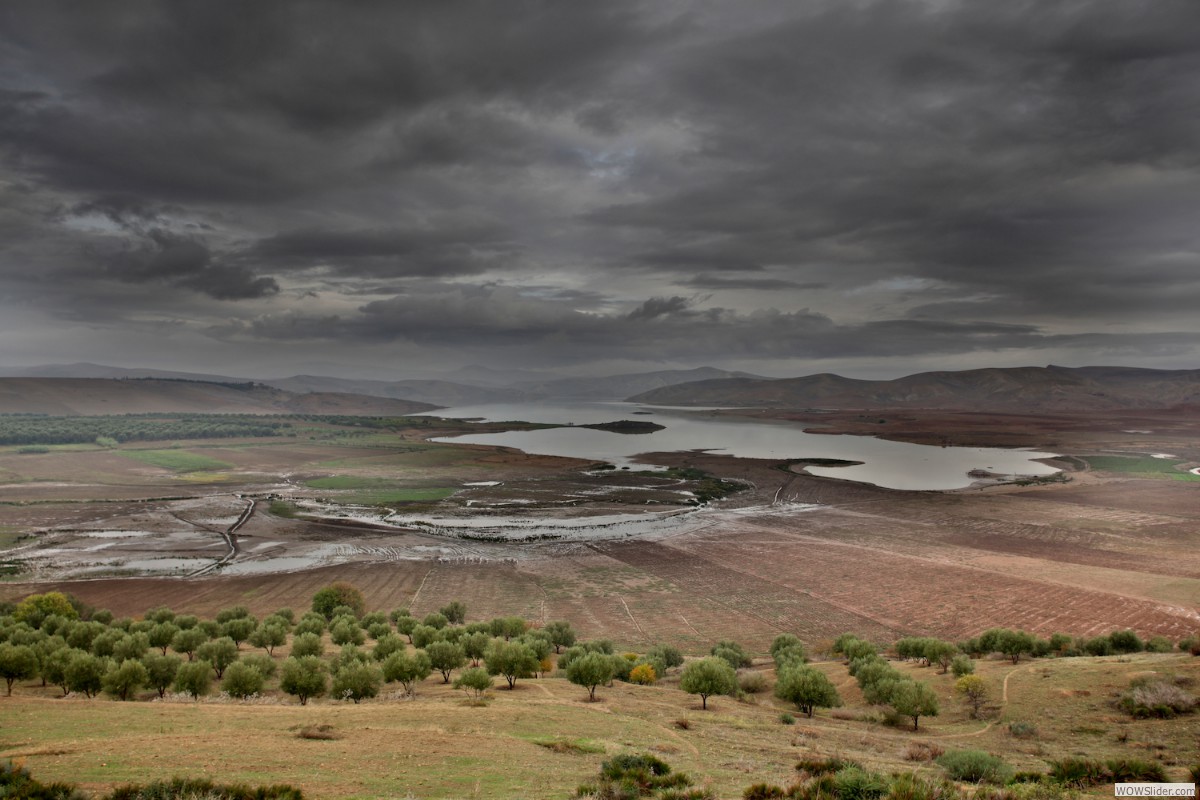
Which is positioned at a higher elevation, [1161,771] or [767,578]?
[1161,771]

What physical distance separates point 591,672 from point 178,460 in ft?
462

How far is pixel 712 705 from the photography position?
29016mm

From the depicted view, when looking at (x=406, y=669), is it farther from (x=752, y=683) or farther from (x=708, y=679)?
(x=752, y=683)

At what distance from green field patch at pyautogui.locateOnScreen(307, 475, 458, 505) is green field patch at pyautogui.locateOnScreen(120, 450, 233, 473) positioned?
3078 centimetres

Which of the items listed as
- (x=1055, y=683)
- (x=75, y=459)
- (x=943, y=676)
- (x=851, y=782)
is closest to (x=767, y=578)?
(x=943, y=676)

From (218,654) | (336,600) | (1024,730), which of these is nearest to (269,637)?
(218,654)

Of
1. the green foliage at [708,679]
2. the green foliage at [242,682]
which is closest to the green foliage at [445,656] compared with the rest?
the green foliage at [242,682]

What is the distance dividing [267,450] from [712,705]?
156014 mm

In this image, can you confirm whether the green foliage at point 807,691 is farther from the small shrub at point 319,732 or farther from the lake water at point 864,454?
the lake water at point 864,454

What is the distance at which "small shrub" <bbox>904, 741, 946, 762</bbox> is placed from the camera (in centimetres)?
2134

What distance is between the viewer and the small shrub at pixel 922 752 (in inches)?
840

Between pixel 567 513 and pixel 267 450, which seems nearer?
pixel 567 513

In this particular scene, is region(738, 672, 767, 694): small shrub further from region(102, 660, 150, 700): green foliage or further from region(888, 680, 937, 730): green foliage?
region(102, 660, 150, 700): green foliage

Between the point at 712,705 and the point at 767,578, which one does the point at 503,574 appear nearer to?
the point at 767,578
